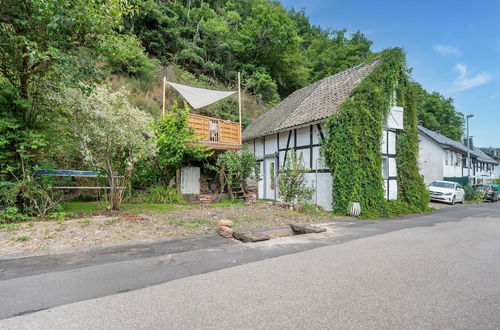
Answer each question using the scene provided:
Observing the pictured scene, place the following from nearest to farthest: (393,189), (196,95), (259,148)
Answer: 1. (393,189)
2. (196,95)
3. (259,148)

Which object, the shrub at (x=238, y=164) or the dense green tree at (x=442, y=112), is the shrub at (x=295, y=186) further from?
the dense green tree at (x=442, y=112)

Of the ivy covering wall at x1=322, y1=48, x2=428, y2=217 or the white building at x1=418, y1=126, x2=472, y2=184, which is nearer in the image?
the ivy covering wall at x1=322, y1=48, x2=428, y2=217

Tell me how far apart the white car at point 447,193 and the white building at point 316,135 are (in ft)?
29.5

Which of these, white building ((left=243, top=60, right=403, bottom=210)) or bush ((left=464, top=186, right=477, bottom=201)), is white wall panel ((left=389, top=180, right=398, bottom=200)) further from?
bush ((left=464, top=186, right=477, bottom=201))

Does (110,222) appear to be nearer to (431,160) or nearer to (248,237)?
(248,237)

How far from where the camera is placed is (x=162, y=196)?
11.7 m

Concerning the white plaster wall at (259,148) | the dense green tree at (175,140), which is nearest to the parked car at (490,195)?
the white plaster wall at (259,148)

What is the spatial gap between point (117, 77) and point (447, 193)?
24005mm

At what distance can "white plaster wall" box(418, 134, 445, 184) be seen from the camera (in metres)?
25.2

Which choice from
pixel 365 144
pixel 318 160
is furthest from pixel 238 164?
pixel 365 144

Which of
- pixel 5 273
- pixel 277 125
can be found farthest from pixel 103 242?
pixel 277 125

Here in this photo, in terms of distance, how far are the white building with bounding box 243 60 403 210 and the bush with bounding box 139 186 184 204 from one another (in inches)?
220

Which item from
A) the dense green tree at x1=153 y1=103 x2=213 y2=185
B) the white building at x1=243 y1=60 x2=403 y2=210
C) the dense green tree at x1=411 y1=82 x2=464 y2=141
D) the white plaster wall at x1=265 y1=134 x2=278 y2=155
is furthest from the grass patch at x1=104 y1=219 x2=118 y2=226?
the dense green tree at x1=411 y1=82 x2=464 y2=141

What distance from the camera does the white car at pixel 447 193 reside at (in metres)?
18.0
